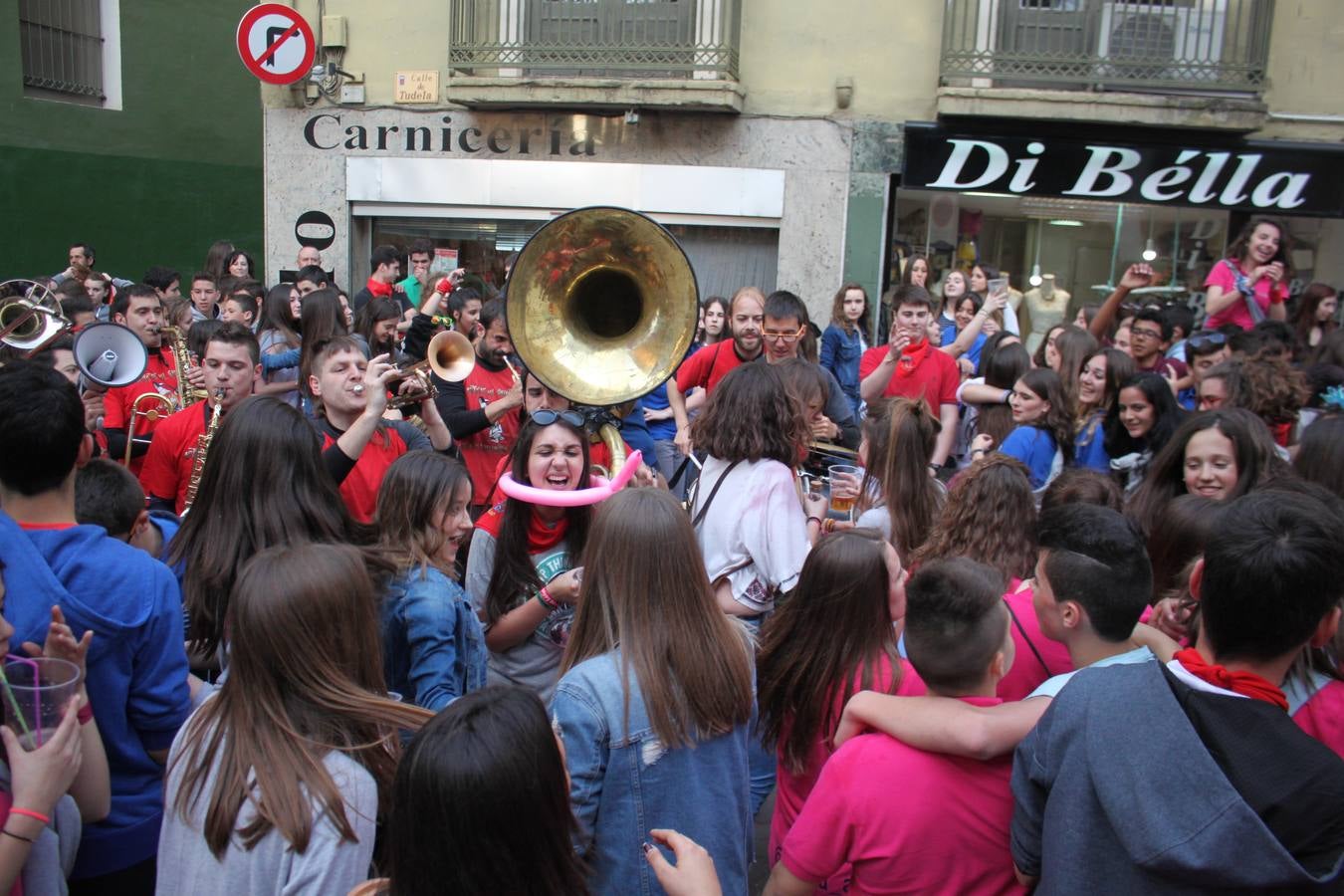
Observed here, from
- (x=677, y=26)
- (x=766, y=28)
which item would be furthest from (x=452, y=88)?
(x=766, y=28)

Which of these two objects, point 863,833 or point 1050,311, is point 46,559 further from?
point 1050,311

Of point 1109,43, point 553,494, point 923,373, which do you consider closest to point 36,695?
point 553,494

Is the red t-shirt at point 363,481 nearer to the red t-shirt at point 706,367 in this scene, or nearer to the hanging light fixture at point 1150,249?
the red t-shirt at point 706,367

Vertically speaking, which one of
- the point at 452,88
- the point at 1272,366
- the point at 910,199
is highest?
the point at 452,88

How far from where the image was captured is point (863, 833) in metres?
2.13

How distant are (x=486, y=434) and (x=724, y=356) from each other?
5.50ft

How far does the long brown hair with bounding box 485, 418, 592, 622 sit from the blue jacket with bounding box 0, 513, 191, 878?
1.11m

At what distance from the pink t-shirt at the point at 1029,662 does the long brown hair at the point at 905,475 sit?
1.40 metres

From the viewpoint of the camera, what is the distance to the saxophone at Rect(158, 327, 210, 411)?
5625 millimetres

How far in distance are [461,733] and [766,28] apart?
10935 mm

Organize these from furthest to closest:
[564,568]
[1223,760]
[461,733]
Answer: [564,568], [1223,760], [461,733]

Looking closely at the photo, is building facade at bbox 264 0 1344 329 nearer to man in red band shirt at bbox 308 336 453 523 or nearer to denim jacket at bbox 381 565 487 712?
man in red band shirt at bbox 308 336 453 523

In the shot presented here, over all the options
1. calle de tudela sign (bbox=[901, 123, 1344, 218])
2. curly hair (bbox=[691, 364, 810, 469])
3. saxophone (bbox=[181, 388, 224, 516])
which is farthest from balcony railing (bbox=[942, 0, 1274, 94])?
saxophone (bbox=[181, 388, 224, 516])

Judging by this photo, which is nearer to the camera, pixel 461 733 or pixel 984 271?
pixel 461 733
